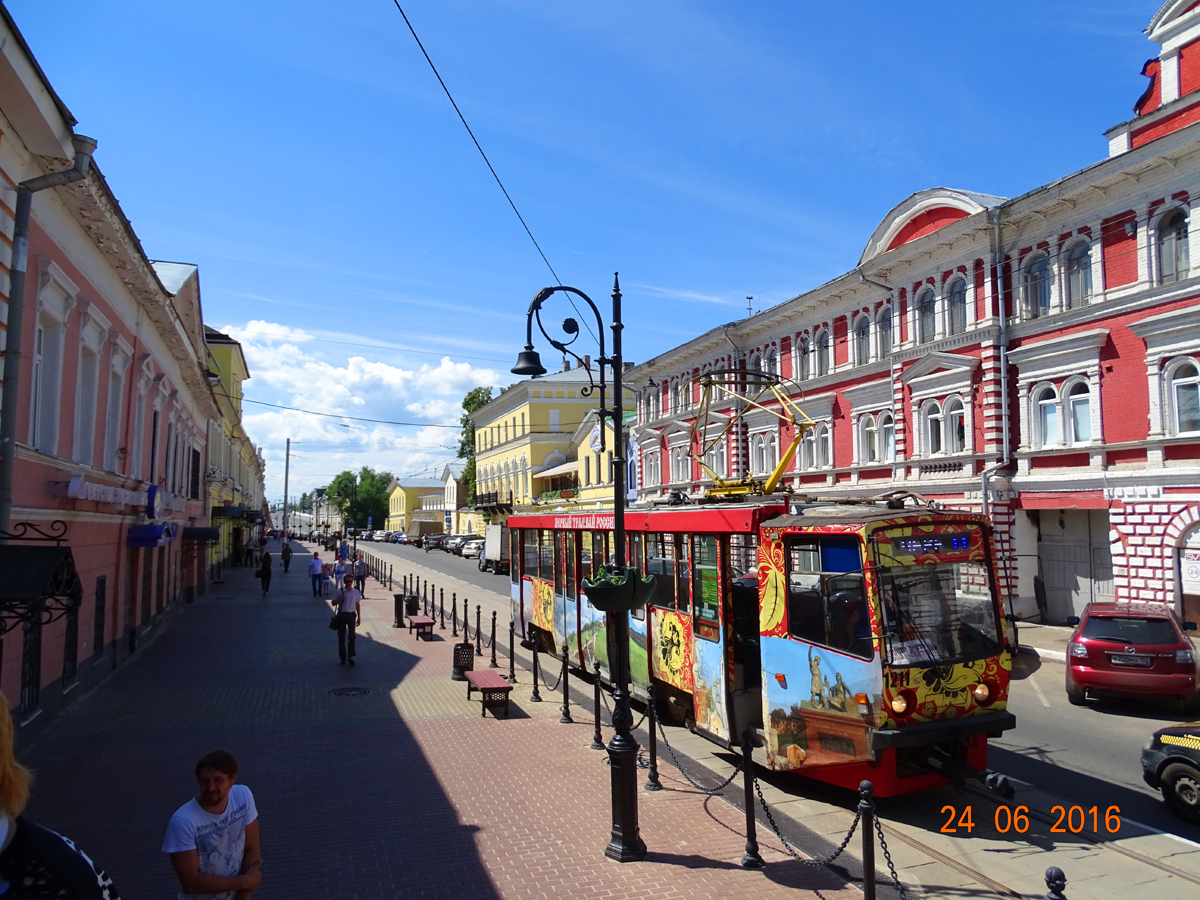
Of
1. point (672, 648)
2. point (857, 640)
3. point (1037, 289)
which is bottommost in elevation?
point (672, 648)

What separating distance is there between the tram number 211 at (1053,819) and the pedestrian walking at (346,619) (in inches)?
453

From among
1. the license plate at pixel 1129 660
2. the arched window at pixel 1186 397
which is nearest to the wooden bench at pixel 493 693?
the license plate at pixel 1129 660

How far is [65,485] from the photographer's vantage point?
10.9m

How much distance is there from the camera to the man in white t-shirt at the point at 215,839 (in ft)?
13.1

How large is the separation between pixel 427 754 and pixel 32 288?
7079 mm

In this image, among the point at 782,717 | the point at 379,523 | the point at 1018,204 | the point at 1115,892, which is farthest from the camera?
the point at 379,523

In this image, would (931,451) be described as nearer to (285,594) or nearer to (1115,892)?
(1115,892)

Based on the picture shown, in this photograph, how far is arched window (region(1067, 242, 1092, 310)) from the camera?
20828 mm

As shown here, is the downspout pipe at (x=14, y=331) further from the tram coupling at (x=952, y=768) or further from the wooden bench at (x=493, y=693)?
the tram coupling at (x=952, y=768)

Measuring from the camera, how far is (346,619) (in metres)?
16.0

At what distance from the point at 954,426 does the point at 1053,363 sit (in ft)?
11.8

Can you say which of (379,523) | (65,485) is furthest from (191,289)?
(379,523)

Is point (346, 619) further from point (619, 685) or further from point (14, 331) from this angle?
point (619, 685)

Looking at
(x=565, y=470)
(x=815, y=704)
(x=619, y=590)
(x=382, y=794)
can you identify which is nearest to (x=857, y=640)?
(x=815, y=704)
